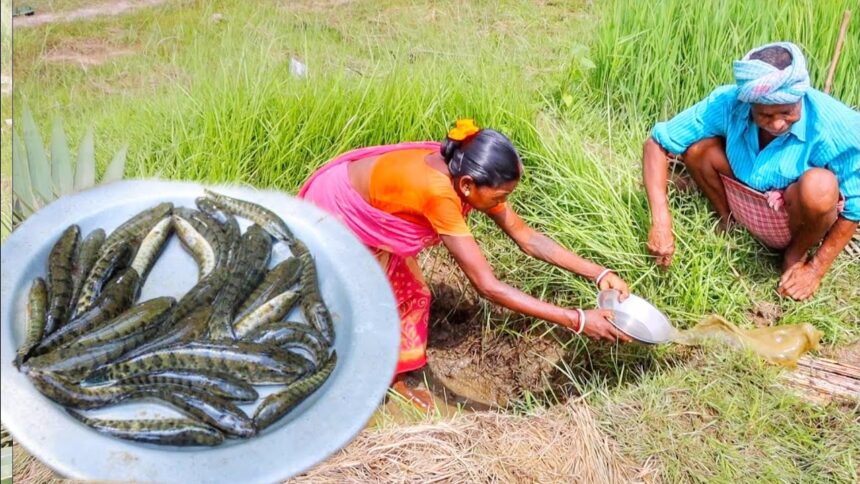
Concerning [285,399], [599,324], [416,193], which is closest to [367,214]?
[416,193]

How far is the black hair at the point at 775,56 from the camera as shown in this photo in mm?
3068

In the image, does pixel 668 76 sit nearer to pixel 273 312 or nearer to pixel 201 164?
pixel 201 164

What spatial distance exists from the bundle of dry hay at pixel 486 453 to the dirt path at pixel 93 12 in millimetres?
2789

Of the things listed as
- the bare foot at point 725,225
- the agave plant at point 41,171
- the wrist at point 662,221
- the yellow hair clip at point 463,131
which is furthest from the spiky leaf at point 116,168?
the bare foot at point 725,225

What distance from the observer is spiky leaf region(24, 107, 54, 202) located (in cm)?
196

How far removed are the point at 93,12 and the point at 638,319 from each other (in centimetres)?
360

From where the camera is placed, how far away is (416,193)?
112 inches

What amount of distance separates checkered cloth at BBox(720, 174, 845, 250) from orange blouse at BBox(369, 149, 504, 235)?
1.43 m

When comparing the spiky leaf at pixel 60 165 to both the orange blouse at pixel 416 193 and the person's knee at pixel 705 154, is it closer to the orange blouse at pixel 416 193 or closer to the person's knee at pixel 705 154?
the orange blouse at pixel 416 193

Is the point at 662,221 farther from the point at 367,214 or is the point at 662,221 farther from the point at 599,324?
the point at 367,214

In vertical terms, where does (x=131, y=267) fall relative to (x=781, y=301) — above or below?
above

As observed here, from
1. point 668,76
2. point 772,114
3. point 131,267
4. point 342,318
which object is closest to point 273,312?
point 342,318

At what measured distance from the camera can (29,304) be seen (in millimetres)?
1586

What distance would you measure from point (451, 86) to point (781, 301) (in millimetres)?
1836
